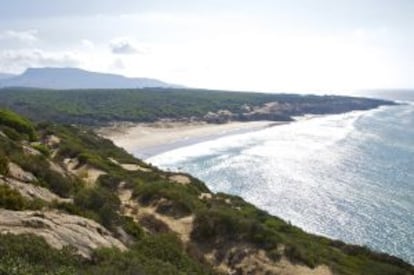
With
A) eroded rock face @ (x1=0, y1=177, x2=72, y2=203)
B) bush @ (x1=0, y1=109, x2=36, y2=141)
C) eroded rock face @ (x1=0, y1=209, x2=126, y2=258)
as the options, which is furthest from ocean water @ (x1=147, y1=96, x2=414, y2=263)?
eroded rock face @ (x1=0, y1=209, x2=126, y2=258)

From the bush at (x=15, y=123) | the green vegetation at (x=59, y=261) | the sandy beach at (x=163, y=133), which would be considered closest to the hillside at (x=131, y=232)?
the green vegetation at (x=59, y=261)

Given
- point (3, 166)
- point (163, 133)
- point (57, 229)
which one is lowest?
point (163, 133)

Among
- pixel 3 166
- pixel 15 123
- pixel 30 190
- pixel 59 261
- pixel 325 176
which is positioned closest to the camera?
pixel 59 261

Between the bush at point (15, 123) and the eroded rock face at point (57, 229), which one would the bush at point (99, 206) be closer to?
the eroded rock face at point (57, 229)

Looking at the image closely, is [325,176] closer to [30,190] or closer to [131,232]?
[131,232]

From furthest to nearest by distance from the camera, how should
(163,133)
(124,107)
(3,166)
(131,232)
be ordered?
(124,107), (163,133), (3,166), (131,232)

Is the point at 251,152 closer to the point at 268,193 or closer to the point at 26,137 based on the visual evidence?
the point at 268,193

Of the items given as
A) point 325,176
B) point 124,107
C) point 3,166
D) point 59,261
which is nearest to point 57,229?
point 59,261

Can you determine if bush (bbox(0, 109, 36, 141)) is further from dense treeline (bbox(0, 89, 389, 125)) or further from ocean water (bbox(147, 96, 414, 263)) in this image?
dense treeline (bbox(0, 89, 389, 125))

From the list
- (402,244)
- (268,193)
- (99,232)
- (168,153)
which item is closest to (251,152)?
(168,153)
